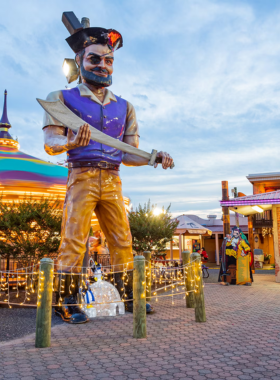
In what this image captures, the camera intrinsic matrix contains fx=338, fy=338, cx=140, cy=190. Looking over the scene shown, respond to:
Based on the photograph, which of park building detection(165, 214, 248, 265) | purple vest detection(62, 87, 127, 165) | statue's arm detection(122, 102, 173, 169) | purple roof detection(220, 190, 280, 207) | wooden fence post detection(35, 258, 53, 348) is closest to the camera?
wooden fence post detection(35, 258, 53, 348)

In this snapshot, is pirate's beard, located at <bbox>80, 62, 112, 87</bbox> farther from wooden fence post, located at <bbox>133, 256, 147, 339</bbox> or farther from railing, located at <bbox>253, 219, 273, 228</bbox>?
railing, located at <bbox>253, 219, 273, 228</bbox>

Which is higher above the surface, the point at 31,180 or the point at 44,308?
the point at 31,180

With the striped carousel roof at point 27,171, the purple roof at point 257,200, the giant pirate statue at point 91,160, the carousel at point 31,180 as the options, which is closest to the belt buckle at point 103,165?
the giant pirate statue at point 91,160

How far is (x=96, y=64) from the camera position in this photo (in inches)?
190

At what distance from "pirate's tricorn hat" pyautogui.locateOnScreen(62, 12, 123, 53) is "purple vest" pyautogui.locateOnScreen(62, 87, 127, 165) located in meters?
0.66

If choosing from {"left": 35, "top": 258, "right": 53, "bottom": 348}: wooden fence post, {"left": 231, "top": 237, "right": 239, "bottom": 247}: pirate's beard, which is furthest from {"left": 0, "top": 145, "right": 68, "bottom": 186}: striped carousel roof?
{"left": 35, "top": 258, "right": 53, "bottom": 348}: wooden fence post

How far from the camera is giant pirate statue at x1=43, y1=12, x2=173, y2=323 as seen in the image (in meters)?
4.65

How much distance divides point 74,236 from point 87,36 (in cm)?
286

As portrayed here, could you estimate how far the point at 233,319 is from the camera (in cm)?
481

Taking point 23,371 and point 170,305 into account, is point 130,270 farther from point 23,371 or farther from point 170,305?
point 23,371

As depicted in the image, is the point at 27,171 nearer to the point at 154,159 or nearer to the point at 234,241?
the point at 234,241

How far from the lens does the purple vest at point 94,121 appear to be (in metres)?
4.78

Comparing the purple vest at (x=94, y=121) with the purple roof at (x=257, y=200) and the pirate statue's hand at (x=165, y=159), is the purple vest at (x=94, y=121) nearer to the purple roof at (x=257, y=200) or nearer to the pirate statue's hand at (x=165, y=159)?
the pirate statue's hand at (x=165, y=159)

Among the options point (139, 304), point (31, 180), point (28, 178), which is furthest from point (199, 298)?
point (28, 178)
